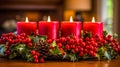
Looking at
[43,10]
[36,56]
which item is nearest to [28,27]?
[36,56]

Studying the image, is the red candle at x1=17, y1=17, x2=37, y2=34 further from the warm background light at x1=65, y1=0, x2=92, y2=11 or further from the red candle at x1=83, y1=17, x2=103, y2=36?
the warm background light at x1=65, y1=0, x2=92, y2=11

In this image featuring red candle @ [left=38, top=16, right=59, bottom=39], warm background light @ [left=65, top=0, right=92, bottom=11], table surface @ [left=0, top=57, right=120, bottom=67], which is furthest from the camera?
warm background light @ [left=65, top=0, right=92, bottom=11]

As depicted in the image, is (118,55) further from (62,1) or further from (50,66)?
(62,1)

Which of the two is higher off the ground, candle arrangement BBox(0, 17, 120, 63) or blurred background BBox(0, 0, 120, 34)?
blurred background BBox(0, 0, 120, 34)

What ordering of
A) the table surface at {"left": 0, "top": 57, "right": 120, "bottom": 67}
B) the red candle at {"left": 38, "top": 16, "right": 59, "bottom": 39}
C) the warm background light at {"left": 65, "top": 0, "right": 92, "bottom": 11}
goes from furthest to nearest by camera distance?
the warm background light at {"left": 65, "top": 0, "right": 92, "bottom": 11} → the red candle at {"left": 38, "top": 16, "right": 59, "bottom": 39} → the table surface at {"left": 0, "top": 57, "right": 120, "bottom": 67}

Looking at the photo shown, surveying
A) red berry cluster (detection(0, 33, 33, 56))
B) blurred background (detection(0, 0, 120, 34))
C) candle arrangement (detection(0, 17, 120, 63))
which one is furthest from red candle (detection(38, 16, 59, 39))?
blurred background (detection(0, 0, 120, 34))

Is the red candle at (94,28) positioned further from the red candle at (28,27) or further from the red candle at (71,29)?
the red candle at (28,27)

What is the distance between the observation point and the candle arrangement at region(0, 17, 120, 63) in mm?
1067

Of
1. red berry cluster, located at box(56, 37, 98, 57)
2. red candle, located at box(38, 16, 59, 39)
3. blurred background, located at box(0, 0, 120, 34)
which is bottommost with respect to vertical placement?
red berry cluster, located at box(56, 37, 98, 57)

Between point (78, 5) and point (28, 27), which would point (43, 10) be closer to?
point (78, 5)

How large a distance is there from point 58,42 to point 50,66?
0.14m

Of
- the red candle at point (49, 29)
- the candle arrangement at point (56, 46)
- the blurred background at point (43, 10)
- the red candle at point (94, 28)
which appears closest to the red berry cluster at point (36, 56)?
the candle arrangement at point (56, 46)

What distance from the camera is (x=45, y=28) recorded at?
1.20m

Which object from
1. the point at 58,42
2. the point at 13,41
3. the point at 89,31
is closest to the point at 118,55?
the point at 89,31
